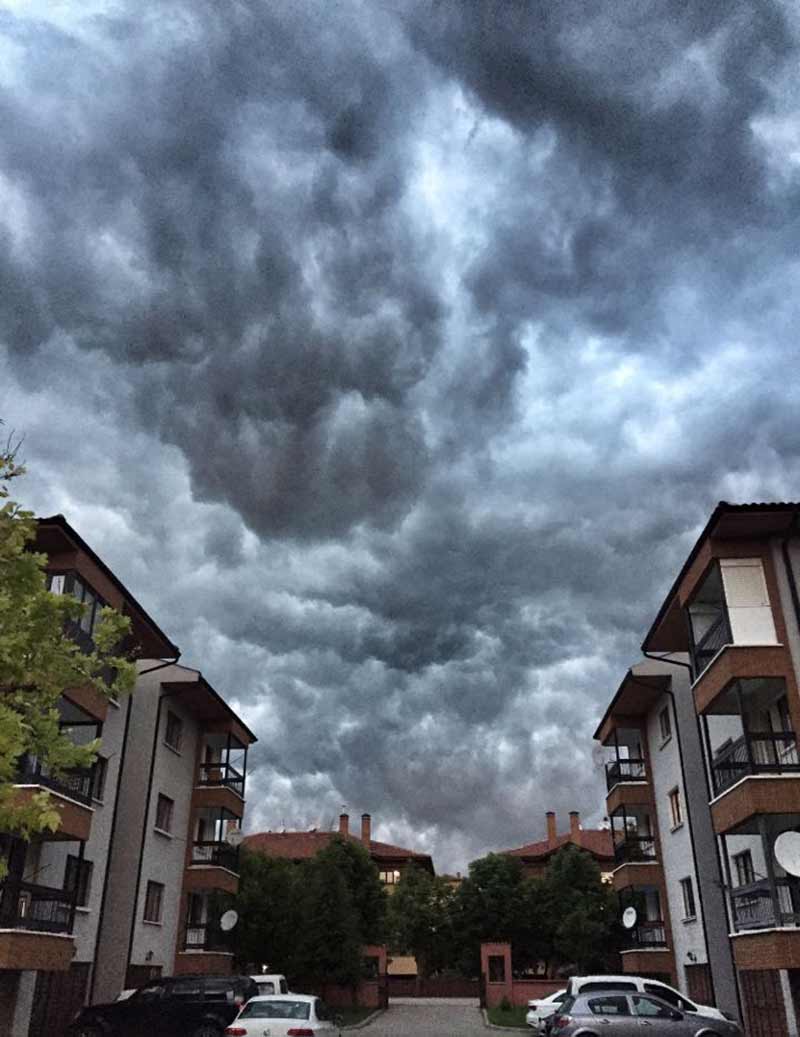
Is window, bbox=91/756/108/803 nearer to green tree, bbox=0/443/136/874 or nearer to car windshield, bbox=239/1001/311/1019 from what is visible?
car windshield, bbox=239/1001/311/1019

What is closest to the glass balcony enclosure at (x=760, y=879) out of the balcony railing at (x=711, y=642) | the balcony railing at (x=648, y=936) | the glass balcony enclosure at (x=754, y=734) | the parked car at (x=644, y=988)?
the glass balcony enclosure at (x=754, y=734)

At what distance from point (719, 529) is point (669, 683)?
1038cm

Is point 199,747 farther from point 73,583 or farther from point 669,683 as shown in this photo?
point 669,683

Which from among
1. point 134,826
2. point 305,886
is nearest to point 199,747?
point 134,826

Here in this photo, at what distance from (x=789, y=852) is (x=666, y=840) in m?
13.6

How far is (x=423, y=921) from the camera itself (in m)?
57.7

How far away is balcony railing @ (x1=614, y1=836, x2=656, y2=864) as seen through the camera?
32.7 metres

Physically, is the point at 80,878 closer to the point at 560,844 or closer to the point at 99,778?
the point at 99,778

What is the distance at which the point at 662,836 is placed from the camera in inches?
1259

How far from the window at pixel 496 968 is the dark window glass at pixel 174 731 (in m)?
27.3

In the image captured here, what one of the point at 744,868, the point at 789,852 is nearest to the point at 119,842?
the point at 744,868

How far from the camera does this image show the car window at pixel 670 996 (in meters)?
20.5

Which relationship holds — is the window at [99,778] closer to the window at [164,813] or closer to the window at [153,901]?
the window at [164,813]

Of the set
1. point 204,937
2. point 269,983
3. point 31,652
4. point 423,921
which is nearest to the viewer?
point 31,652
